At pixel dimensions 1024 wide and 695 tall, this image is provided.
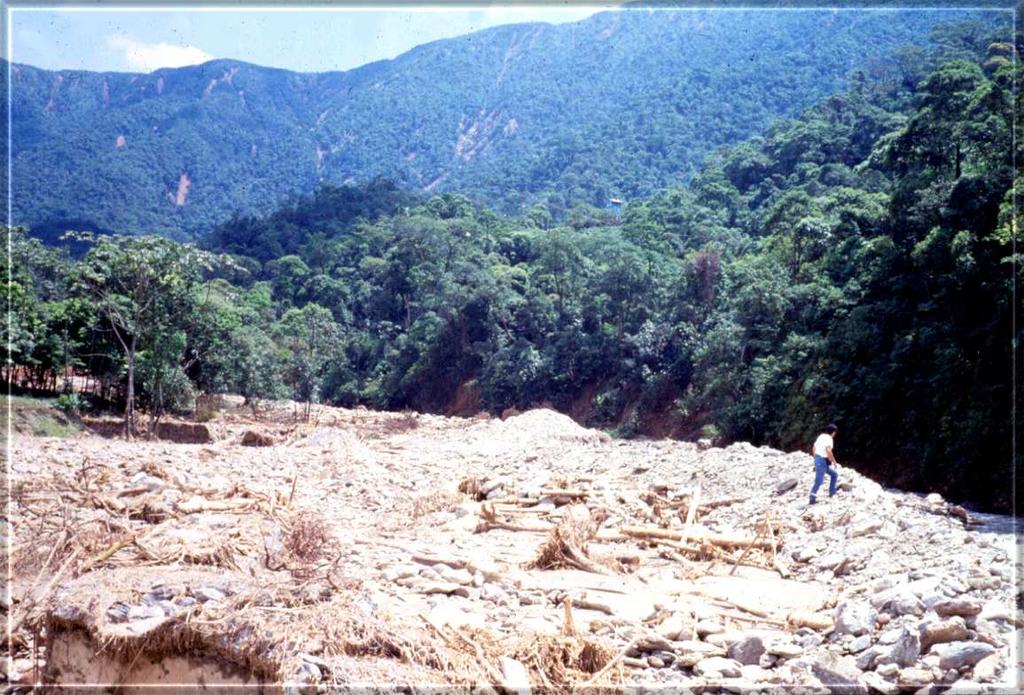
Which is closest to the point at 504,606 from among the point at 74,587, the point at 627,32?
the point at 74,587

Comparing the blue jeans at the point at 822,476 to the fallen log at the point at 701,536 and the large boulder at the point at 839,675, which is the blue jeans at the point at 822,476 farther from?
the large boulder at the point at 839,675

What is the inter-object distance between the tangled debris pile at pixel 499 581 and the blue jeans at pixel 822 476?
7.0 inches

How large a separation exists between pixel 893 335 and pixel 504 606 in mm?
14693

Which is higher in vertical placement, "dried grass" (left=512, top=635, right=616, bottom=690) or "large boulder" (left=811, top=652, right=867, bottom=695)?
"large boulder" (left=811, top=652, right=867, bottom=695)

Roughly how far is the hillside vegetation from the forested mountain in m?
17.0

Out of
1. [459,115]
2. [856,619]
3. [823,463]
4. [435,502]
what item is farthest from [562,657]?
[459,115]

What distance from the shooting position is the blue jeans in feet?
34.8

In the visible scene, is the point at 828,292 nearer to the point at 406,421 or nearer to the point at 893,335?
the point at 893,335

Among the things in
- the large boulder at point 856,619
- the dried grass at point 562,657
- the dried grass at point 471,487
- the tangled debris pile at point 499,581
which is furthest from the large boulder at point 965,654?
the dried grass at point 471,487

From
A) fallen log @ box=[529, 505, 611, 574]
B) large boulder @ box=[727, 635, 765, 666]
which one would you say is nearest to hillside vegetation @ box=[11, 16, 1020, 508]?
fallen log @ box=[529, 505, 611, 574]

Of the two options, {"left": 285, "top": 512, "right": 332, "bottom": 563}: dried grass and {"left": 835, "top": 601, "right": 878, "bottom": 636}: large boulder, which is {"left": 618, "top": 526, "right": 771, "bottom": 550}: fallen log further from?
{"left": 285, "top": 512, "right": 332, "bottom": 563}: dried grass

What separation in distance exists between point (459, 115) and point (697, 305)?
71139mm

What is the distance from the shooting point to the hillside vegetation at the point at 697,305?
56.2ft

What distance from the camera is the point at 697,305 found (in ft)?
97.8
